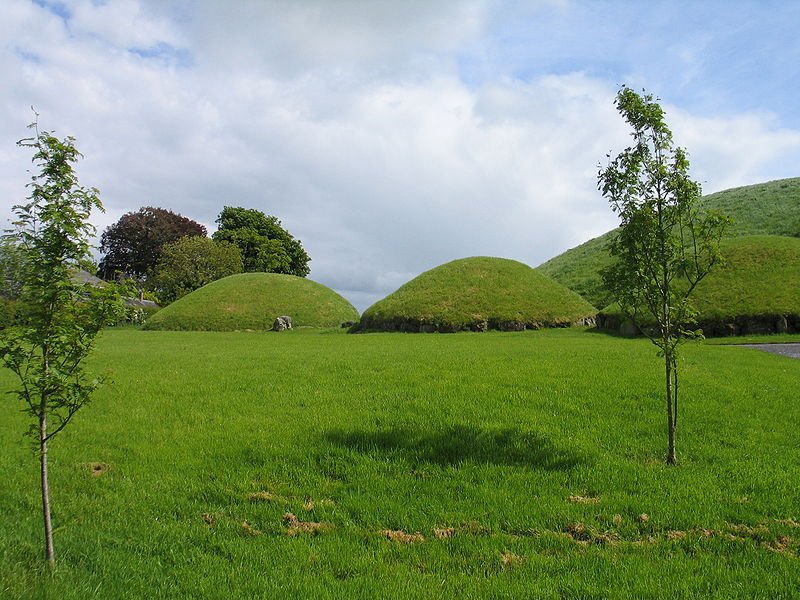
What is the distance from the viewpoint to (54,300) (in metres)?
7.32

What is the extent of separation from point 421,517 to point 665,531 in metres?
3.88

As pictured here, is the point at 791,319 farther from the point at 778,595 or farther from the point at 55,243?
the point at 55,243

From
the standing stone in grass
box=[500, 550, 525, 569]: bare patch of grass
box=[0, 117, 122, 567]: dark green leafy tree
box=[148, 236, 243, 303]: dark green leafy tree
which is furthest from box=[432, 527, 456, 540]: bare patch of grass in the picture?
box=[148, 236, 243, 303]: dark green leafy tree

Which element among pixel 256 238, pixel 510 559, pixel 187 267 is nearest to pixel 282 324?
pixel 187 267

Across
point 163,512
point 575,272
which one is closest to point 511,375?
point 163,512

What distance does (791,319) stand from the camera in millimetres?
39906

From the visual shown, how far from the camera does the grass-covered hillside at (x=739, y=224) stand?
7175cm

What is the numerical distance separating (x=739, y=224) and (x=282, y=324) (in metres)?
66.9

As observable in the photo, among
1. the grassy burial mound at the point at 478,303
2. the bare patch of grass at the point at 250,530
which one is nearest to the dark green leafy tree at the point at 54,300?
the bare patch of grass at the point at 250,530

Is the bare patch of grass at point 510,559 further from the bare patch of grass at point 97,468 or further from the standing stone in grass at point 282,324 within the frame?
the standing stone in grass at point 282,324

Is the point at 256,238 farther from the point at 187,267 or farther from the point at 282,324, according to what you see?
the point at 282,324

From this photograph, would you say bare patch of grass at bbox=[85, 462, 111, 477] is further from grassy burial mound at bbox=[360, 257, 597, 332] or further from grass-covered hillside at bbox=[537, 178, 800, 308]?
grass-covered hillside at bbox=[537, 178, 800, 308]

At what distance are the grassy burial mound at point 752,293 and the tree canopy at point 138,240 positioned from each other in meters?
80.9

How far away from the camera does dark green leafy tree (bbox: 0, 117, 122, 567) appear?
23.9ft
